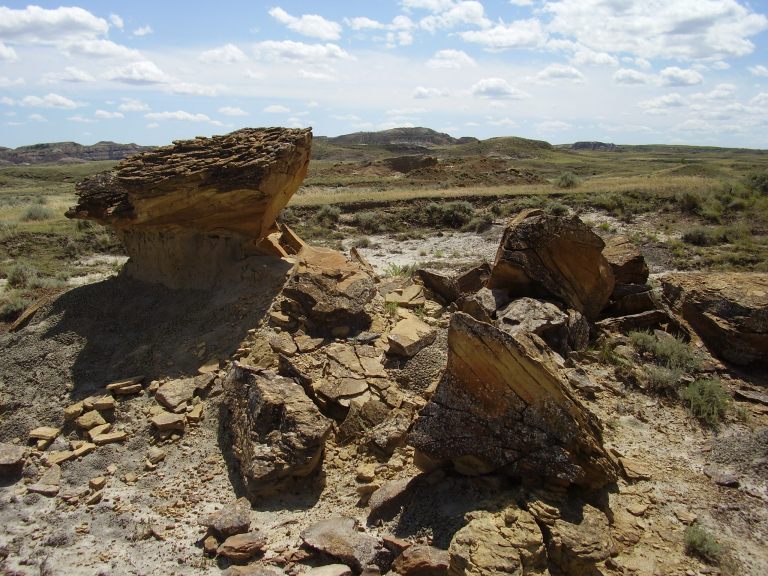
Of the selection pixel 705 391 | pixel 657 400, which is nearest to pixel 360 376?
pixel 657 400

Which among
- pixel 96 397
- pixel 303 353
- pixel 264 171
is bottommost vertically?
pixel 96 397

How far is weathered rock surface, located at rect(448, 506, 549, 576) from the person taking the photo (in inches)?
169

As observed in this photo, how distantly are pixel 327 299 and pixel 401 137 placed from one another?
4173 inches

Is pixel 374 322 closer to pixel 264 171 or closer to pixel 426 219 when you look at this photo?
pixel 264 171

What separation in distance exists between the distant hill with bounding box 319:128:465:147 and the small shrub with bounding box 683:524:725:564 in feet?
339

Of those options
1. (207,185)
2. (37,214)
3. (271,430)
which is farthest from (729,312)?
(37,214)

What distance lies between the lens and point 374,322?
8.28 meters

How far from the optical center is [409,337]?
766cm

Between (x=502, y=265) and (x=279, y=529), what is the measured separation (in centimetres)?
519

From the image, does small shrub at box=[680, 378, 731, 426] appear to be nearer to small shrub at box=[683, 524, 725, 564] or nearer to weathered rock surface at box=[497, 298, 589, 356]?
weathered rock surface at box=[497, 298, 589, 356]

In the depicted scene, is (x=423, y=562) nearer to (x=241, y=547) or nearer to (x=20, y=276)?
(x=241, y=547)

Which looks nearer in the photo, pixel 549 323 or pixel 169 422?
pixel 169 422

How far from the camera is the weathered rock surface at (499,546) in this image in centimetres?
429

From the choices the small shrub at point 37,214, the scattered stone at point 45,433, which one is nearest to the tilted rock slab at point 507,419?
the scattered stone at point 45,433
